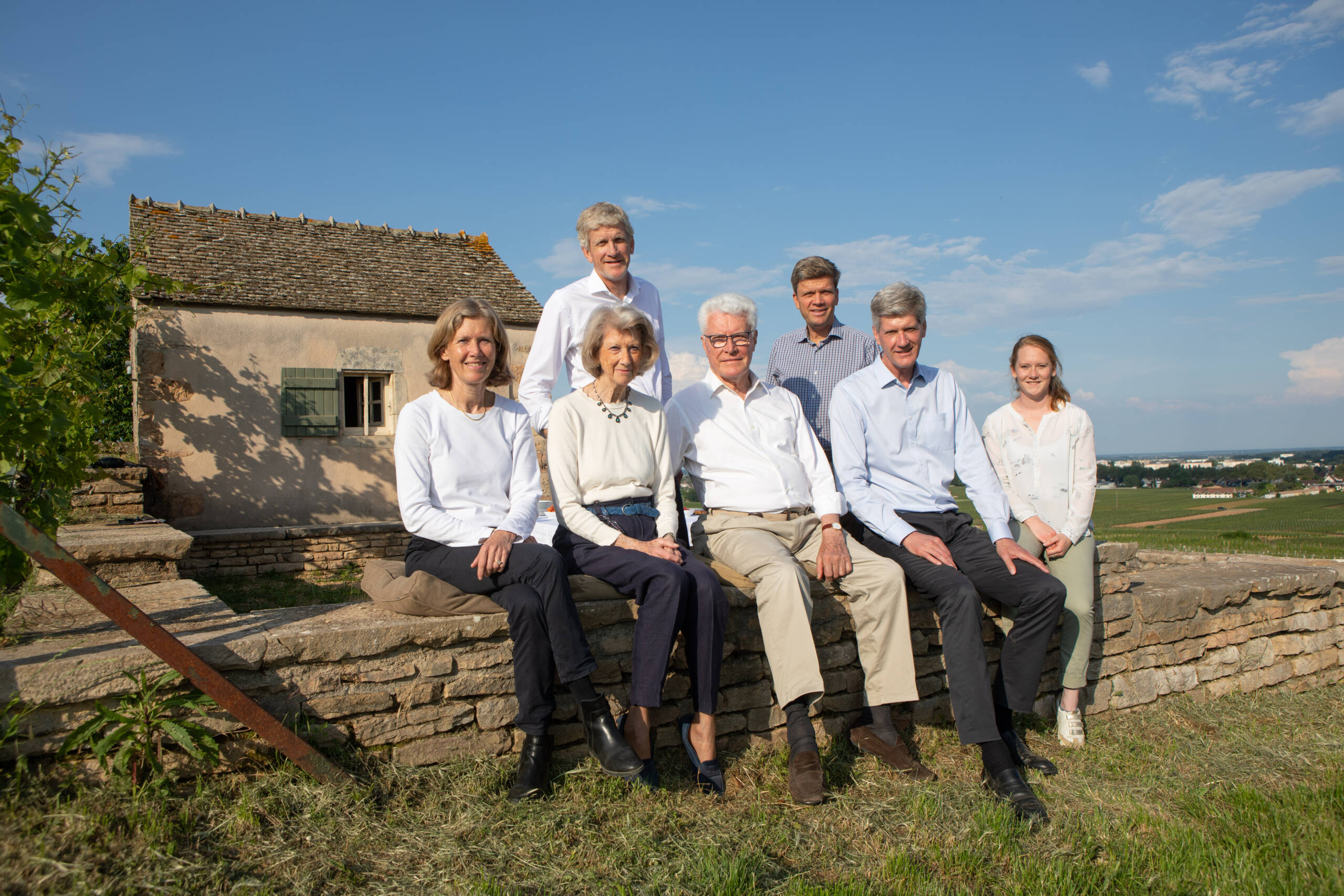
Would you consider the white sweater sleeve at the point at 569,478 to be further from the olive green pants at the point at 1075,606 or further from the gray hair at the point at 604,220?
the olive green pants at the point at 1075,606

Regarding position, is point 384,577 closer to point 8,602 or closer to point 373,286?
point 8,602

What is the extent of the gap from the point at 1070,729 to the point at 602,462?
8.71 feet

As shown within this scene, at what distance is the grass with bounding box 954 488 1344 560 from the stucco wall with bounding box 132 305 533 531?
7.72 m

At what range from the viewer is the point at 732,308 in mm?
3623

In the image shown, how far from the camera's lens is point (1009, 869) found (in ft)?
7.91

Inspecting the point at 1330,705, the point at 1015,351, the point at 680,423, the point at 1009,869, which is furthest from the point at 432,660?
the point at 1330,705

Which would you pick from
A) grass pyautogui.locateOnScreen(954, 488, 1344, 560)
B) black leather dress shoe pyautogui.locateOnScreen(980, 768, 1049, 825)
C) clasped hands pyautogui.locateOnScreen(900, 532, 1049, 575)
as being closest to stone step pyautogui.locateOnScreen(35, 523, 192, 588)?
clasped hands pyautogui.locateOnScreen(900, 532, 1049, 575)

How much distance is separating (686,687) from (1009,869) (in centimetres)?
132

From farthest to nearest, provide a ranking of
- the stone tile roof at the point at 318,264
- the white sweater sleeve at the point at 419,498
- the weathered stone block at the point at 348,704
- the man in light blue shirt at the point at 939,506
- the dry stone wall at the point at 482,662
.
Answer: the stone tile roof at the point at 318,264 → the man in light blue shirt at the point at 939,506 → the white sweater sleeve at the point at 419,498 → the weathered stone block at the point at 348,704 → the dry stone wall at the point at 482,662

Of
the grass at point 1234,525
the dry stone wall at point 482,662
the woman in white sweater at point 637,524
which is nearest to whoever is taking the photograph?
the dry stone wall at point 482,662

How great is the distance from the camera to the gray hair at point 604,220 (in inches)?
146

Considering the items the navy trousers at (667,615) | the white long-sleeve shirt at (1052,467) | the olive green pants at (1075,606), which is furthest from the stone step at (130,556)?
the olive green pants at (1075,606)

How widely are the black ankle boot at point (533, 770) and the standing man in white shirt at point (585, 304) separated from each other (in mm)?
1468

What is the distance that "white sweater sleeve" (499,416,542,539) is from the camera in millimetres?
3078
